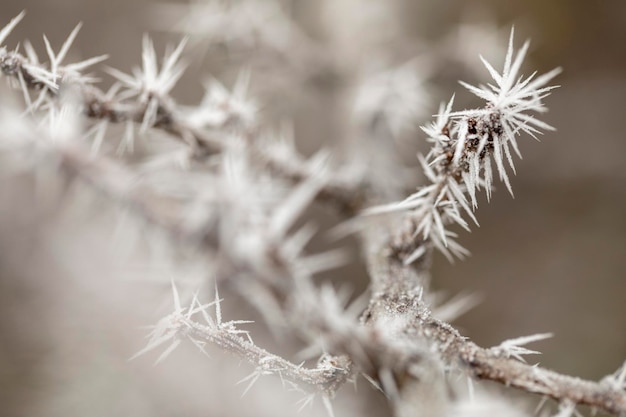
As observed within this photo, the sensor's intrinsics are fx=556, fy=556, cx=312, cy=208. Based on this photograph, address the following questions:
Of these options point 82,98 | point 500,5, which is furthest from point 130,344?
point 500,5

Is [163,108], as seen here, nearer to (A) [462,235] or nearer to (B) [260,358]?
(B) [260,358]

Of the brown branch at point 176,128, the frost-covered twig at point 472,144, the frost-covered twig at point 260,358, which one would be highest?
the brown branch at point 176,128

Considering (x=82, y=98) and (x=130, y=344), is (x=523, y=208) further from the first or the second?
(x=82, y=98)

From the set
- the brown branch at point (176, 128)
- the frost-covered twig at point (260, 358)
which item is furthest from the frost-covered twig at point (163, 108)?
the frost-covered twig at point (260, 358)

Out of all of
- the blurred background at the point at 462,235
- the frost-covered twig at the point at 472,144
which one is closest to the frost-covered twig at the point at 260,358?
the frost-covered twig at the point at 472,144

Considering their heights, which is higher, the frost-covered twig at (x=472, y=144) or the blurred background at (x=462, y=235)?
the blurred background at (x=462, y=235)

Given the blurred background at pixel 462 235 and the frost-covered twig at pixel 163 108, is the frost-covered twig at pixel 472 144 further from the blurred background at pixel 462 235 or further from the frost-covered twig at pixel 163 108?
the blurred background at pixel 462 235

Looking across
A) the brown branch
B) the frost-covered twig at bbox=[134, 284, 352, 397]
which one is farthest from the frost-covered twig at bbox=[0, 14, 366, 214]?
the frost-covered twig at bbox=[134, 284, 352, 397]

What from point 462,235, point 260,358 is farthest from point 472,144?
point 462,235

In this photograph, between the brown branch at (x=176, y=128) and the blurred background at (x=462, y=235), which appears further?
the blurred background at (x=462, y=235)
